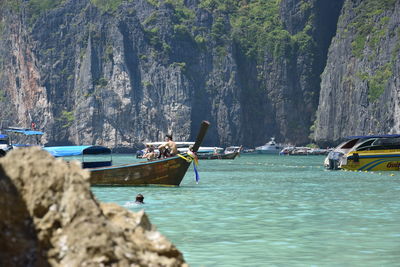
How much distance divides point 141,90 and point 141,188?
154 meters

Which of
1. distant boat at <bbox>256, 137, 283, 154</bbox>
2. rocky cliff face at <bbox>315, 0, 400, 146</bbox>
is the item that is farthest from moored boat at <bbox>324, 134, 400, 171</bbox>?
distant boat at <bbox>256, 137, 283, 154</bbox>

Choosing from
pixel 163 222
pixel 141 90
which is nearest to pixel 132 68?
pixel 141 90

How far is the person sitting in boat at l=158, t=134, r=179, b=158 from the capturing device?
30.4m

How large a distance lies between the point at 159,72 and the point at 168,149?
155 meters

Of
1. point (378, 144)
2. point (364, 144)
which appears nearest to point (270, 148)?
point (364, 144)

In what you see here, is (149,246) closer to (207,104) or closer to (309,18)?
(207,104)

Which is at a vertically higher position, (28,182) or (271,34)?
(271,34)

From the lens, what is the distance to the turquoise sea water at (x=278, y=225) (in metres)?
11.8

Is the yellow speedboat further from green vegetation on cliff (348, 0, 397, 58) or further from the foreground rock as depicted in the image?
green vegetation on cliff (348, 0, 397, 58)

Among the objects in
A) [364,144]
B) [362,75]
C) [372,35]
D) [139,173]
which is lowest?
[139,173]

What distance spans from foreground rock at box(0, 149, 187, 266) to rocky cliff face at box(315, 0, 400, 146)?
12345 centimetres

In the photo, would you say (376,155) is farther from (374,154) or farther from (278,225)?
(278,225)

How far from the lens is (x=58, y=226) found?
527 centimetres

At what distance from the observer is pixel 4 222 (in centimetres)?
508
